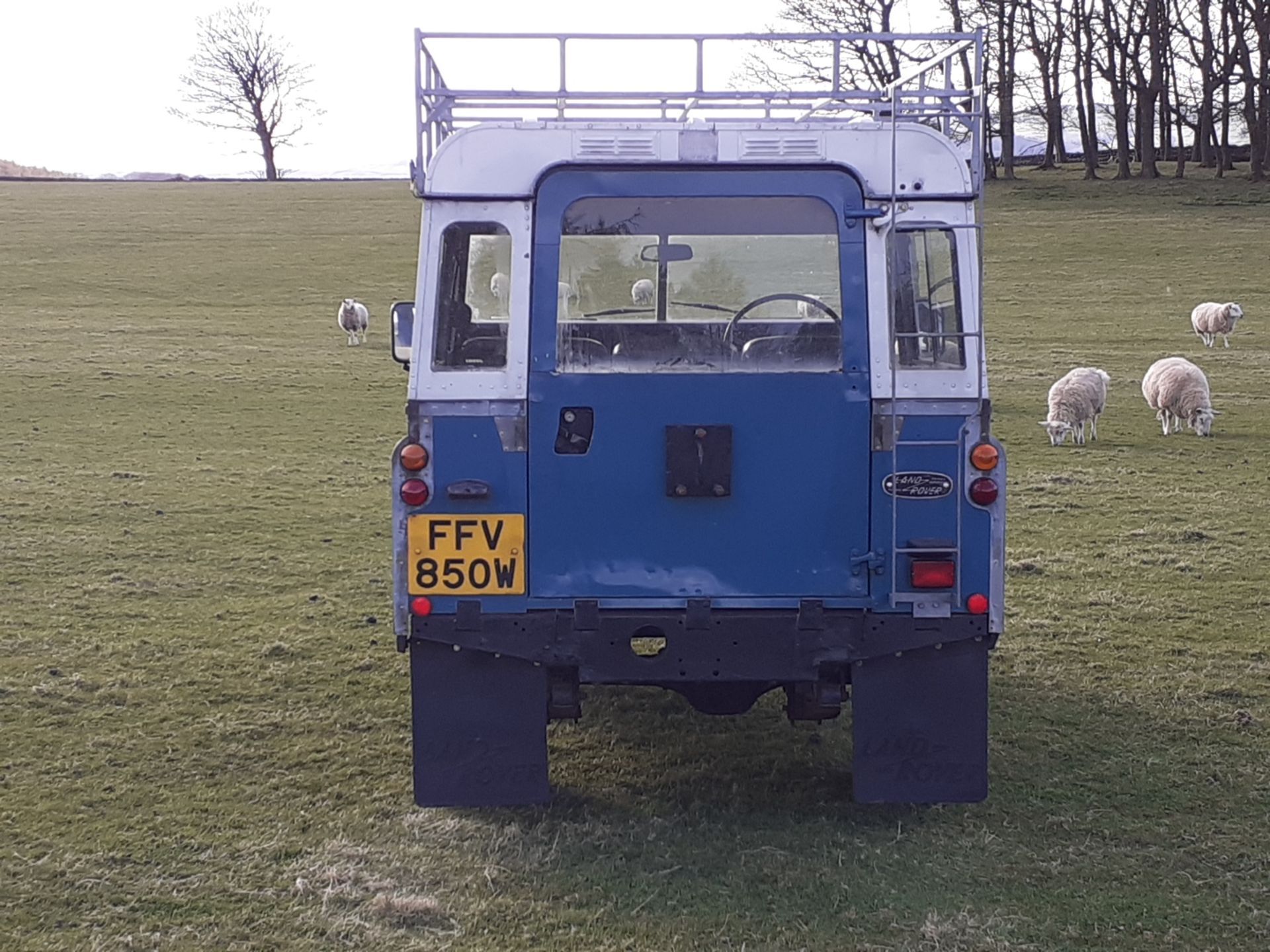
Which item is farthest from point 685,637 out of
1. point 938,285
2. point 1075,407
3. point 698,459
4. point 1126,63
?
point 1126,63

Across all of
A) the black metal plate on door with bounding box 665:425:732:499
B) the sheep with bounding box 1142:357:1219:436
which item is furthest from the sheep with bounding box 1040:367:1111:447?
the black metal plate on door with bounding box 665:425:732:499

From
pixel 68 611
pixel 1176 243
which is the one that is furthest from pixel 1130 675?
pixel 1176 243

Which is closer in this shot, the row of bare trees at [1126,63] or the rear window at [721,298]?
the rear window at [721,298]

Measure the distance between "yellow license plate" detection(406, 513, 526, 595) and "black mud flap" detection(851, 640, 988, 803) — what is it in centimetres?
137

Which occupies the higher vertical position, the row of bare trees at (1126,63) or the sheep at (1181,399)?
the row of bare trees at (1126,63)

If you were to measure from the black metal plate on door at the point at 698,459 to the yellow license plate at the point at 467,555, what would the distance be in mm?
585

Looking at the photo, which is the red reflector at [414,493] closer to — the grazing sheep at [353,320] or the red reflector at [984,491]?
the red reflector at [984,491]

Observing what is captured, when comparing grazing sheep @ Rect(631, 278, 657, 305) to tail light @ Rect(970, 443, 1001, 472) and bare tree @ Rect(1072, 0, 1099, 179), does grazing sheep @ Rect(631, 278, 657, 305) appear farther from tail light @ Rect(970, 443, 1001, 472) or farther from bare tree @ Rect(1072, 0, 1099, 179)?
bare tree @ Rect(1072, 0, 1099, 179)

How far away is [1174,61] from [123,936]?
5816cm

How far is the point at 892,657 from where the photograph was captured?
18.1 feet

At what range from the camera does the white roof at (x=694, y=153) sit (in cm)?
534

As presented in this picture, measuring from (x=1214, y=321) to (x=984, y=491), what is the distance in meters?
22.5

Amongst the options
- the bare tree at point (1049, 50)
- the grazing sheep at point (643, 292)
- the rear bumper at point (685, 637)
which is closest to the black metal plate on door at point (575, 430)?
the rear bumper at point (685, 637)

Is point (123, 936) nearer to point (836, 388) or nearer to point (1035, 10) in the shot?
point (836, 388)
